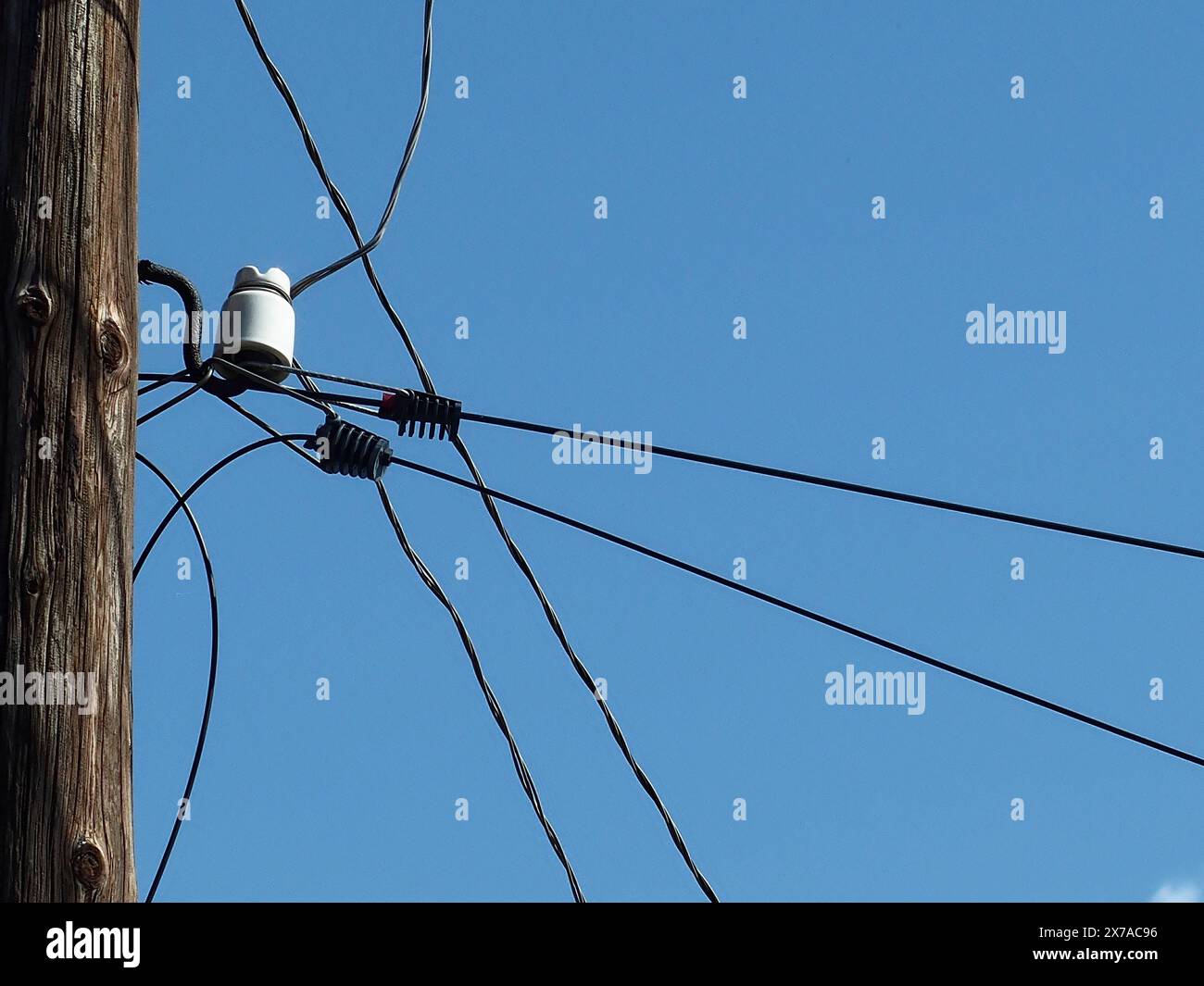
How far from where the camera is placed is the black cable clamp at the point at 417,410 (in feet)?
18.4

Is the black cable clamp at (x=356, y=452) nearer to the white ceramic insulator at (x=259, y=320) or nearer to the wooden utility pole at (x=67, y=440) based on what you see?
the white ceramic insulator at (x=259, y=320)

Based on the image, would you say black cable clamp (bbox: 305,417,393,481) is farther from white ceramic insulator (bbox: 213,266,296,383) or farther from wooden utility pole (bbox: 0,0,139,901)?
wooden utility pole (bbox: 0,0,139,901)

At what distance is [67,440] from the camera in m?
4.27

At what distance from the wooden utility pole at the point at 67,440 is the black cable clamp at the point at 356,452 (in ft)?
3.42

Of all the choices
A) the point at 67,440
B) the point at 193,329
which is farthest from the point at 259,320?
the point at 67,440

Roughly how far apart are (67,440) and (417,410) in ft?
5.04

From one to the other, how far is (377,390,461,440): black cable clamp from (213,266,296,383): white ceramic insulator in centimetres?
35

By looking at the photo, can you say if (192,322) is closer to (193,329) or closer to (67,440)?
(193,329)
